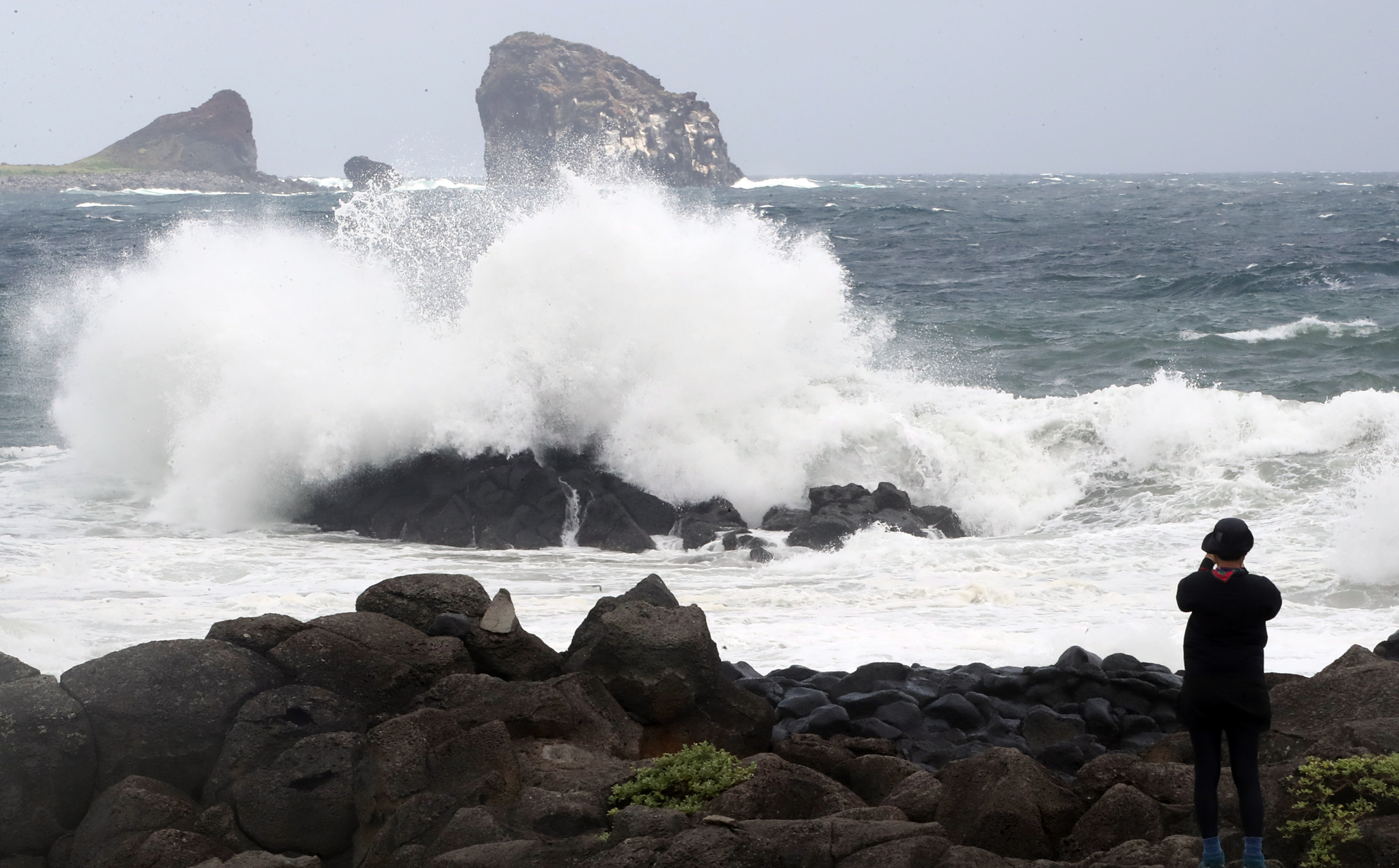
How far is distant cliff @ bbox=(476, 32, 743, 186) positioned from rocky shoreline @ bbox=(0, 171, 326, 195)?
28393mm

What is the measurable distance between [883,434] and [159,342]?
10.3 meters

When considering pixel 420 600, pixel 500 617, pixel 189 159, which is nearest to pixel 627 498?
pixel 420 600

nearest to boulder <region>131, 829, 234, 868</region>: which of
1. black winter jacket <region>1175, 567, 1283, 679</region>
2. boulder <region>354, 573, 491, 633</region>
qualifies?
boulder <region>354, 573, 491, 633</region>

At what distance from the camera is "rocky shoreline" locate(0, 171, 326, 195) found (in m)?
120

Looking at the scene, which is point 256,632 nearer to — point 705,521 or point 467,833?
point 467,833

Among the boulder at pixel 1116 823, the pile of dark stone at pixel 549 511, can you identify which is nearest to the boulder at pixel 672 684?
the boulder at pixel 1116 823

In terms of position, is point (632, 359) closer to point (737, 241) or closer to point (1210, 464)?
point (737, 241)

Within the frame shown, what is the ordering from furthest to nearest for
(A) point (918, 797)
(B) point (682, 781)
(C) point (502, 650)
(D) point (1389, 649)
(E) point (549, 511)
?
(E) point (549, 511) → (D) point (1389, 649) → (C) point (502, 650) → (A) point (918, 797) → (B) point (682, 781)

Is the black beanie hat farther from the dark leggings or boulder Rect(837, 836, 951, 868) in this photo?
boulder Rect(837, 836, 951, 868)

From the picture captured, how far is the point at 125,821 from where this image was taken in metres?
5.28

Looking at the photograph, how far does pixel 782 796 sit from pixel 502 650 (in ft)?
7.40

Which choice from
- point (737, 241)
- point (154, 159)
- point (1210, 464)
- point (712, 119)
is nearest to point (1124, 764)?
point (1210, 464)

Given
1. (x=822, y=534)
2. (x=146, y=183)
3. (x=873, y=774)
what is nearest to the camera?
(x=873, y=774)

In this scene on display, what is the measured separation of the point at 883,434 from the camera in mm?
16219
